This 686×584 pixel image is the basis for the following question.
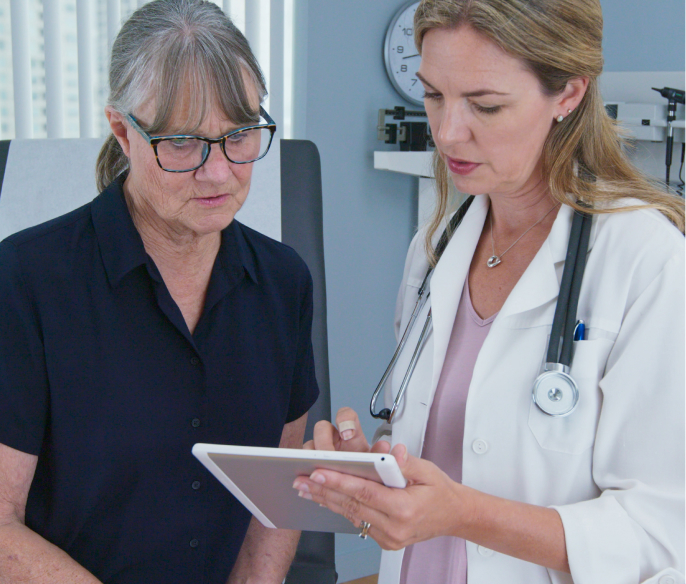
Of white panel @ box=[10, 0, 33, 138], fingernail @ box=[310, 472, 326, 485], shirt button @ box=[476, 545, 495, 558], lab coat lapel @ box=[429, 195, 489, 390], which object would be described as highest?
white panel @ box=[10, 0, 33, 138]

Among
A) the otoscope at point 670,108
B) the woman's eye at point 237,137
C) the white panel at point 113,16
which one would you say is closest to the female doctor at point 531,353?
the woman's eye at point 237,137

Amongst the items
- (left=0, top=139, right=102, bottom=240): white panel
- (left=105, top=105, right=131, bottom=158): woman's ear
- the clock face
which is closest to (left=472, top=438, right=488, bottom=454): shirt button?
(left=105, top=105, right=131, bottom=158): woman's ear

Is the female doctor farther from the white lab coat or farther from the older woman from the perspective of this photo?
the older woman

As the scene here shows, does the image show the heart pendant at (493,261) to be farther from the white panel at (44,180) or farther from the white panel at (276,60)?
the white panel at (276,60)

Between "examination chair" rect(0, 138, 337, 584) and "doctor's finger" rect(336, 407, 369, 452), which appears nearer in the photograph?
"doctor's finger" rect(336, 407, 369, 452)

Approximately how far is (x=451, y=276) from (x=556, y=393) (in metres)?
0.33

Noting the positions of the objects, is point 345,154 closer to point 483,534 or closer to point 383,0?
point 383,0

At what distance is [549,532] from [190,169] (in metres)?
0.68

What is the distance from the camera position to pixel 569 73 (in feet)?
3.42

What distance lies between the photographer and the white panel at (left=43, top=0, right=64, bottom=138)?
1.94 metres

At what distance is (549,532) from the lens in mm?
924

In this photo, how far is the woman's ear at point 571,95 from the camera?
42.3 inches

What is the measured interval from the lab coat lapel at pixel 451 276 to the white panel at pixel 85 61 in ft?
4.08

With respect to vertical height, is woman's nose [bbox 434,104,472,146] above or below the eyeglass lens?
above
